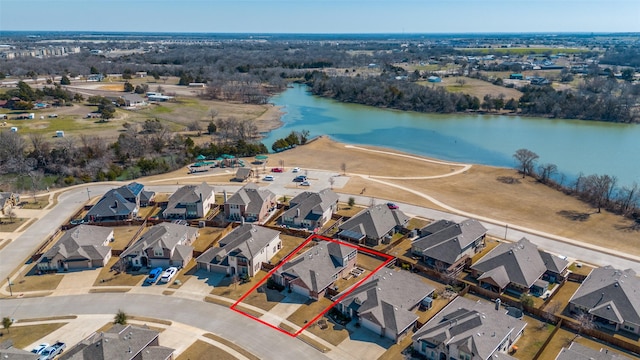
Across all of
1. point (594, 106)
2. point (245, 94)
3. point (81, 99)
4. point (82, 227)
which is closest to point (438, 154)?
point (594, 106)

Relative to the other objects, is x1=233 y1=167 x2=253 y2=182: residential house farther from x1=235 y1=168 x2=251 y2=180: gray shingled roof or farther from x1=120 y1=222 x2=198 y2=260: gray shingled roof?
x1=120 y1=222 x2=198 y2=260: gray shingled roof

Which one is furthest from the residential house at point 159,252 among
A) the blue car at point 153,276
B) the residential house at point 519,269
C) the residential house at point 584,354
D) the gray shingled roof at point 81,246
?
the residential house at point 584,354

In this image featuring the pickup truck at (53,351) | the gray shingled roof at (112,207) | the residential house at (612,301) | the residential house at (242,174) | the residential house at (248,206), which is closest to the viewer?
the pickup truck at (53,351)

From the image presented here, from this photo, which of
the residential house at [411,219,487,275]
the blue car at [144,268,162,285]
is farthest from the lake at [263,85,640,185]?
the blue car at [144,268,162,285]

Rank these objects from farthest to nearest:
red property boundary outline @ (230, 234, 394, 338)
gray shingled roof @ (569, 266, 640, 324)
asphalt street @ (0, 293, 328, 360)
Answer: red property boundary outline @ (230, 234, 394, 338), gray shingled roof @ (569, 266, 640, 324), asphalt street @ (0, 293, 328, 360)

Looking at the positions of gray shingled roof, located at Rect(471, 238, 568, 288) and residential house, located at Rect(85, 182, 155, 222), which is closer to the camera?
gray shingled roof, located at Rect(471, 238, 568, 288)

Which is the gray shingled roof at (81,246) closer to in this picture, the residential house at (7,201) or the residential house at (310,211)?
the residential house at (7,201)

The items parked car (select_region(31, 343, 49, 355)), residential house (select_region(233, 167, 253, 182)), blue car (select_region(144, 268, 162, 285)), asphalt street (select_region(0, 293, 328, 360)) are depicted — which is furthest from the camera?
residential house (select_region(233, 167, 253, 182))

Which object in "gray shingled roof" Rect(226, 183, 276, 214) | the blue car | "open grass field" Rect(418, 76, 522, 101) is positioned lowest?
the blue car
